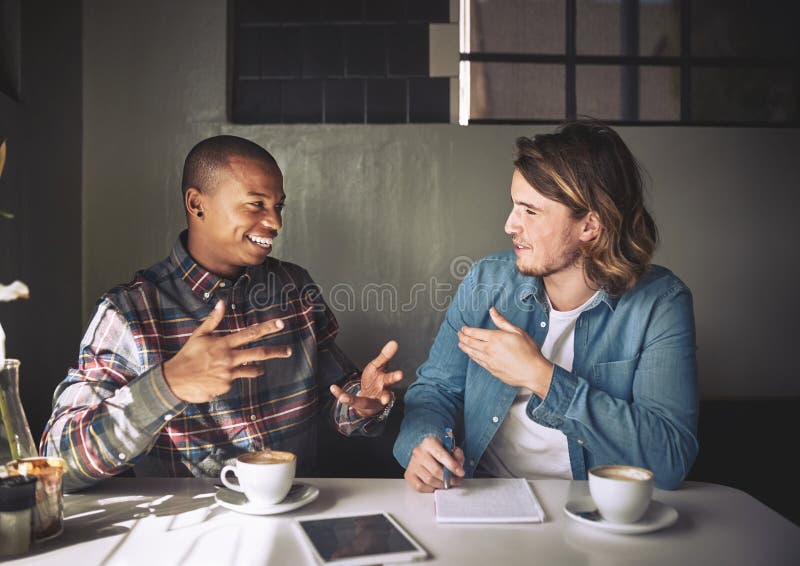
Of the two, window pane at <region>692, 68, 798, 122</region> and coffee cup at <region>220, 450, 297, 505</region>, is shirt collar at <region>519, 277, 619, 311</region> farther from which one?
window pane at <region>692, 68, 798, 122</region>

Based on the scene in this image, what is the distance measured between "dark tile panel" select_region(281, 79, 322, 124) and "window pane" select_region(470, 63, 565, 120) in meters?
0.65

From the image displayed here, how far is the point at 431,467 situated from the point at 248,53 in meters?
2.23

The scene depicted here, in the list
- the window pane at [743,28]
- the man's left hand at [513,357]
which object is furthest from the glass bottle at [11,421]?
the window pane at [743,28]

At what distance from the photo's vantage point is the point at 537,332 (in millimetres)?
1798

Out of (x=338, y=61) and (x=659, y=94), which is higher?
(x=338, y=61)

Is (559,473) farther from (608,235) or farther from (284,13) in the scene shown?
(284,13)

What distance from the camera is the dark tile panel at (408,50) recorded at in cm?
300

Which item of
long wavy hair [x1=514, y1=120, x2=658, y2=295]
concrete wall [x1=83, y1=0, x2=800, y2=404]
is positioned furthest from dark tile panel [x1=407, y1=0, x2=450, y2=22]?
long wavy hair [x1=514, y1=120, x2=658, y2=295]

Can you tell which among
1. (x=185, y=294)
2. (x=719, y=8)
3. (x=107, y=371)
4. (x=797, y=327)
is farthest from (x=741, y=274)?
(x=107, y=371)

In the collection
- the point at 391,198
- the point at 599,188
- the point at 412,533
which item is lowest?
the point at 412,533

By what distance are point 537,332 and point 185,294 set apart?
88cm

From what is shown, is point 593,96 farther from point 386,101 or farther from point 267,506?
point 267,506

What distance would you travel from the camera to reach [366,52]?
301 centimetres

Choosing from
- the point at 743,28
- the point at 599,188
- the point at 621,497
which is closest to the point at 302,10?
the point at 599,188
